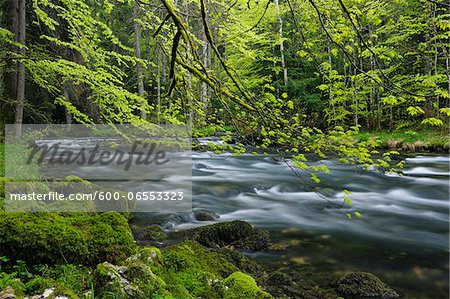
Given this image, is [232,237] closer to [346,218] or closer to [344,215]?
[346,218]

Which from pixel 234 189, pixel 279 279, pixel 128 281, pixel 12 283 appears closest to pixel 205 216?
pixel 234 189

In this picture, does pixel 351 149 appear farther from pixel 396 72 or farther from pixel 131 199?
pixel 396 72

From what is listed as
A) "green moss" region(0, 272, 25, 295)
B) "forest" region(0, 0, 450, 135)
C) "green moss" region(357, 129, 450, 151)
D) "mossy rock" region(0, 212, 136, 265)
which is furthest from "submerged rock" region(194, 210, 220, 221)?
"green moss" region(357, 129, 450, 151)

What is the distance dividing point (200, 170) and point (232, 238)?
19.8ft

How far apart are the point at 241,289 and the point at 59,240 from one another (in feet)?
6.26

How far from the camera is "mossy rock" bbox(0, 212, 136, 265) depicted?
353 centimetres

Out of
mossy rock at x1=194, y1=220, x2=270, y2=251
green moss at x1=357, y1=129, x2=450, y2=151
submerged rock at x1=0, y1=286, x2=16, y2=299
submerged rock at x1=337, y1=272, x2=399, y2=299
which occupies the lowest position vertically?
submerged rock at x1=337, y1=272, x2=399, y2=299

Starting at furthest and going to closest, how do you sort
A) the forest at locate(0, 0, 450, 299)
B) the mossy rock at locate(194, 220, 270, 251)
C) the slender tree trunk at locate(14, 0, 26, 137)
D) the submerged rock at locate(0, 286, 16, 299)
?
the slender tree trunk at locate(14, 0, 26, 137) < the mossy rock at locate(194, 220, 270, 251) < the forest at locate(0, 0, 450, 299) < the submerged rock at locate(0, 286, 16, 299)

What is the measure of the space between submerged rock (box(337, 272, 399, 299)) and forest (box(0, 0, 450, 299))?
16 mm

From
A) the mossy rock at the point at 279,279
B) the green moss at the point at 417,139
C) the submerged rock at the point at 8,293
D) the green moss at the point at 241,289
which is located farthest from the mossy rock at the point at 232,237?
the green moss at the point at 417,139

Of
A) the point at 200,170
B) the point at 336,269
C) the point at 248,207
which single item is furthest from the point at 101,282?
the point at 200,170

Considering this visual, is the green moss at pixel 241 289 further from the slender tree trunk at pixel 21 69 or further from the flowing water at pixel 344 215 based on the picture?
the slender tree trunk at pixel 21 69

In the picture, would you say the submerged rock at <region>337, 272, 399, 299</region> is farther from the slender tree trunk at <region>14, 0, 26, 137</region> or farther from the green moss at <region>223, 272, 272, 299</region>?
the slender tree trunk at <region>14, 0, 26, 137</region>

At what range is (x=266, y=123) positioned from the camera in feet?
9.66
